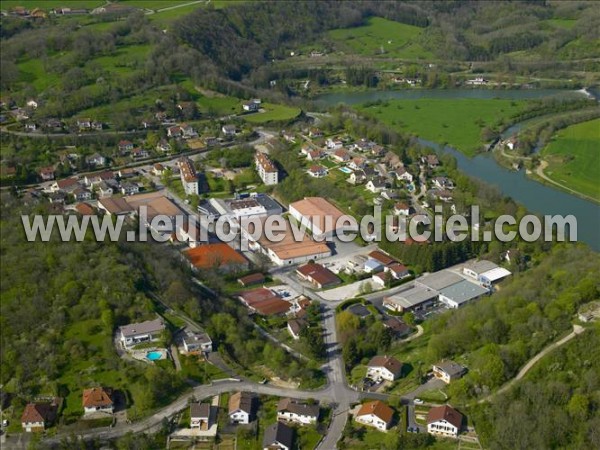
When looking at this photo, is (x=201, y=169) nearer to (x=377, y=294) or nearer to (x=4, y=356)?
(x=377, y=294)

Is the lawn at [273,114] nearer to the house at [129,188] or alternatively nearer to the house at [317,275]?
the house at [129,188]

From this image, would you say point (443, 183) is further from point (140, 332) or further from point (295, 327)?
point (140, 332)

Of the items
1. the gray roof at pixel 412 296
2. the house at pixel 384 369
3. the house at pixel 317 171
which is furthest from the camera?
the house at pixel 317 171

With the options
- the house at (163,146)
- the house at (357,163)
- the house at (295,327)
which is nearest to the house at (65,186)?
the house at (163,146)

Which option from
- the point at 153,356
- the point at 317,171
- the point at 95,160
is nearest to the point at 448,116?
the point at 317,171

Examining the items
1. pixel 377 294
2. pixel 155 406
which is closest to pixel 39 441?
pixel 155 406

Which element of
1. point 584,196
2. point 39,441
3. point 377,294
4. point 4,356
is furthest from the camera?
point 584,196

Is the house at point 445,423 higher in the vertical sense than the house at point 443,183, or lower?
higher

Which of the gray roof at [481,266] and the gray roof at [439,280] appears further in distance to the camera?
the gray roof at [481,266]
